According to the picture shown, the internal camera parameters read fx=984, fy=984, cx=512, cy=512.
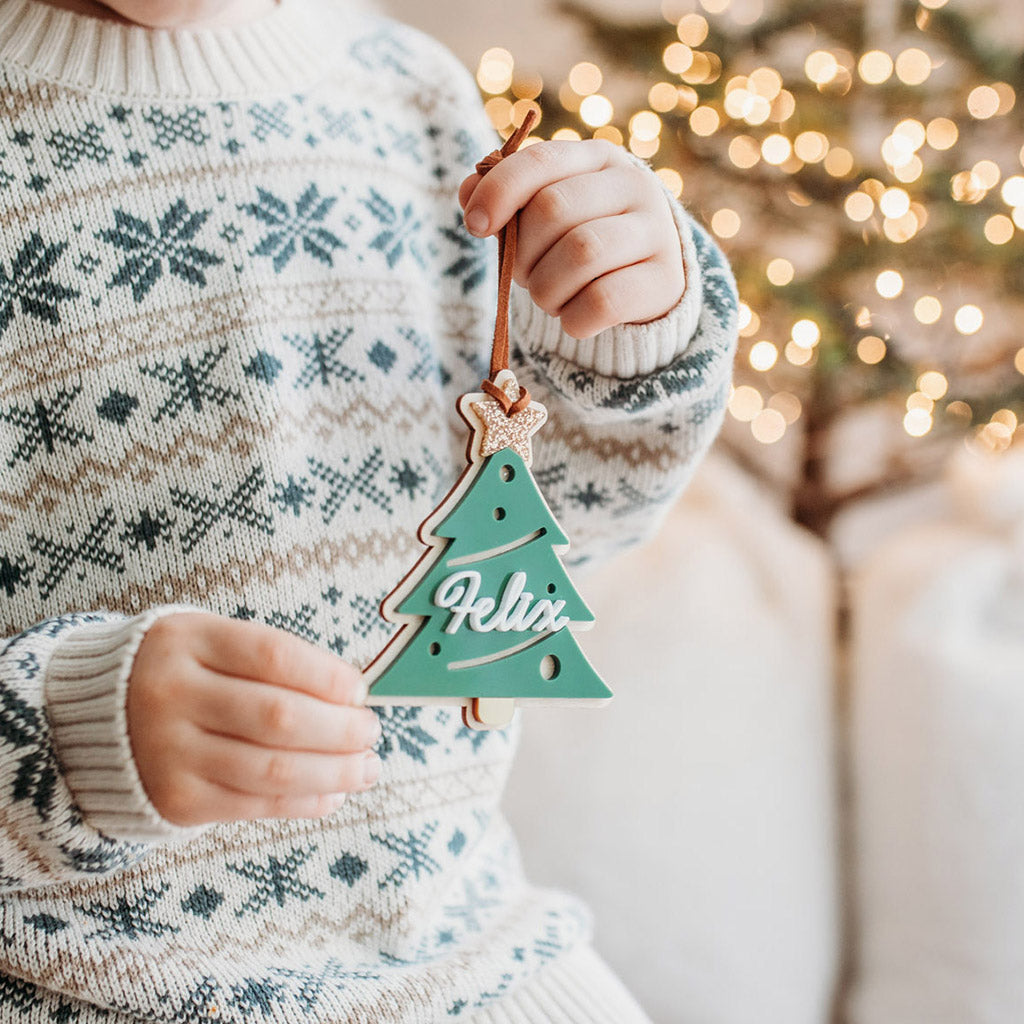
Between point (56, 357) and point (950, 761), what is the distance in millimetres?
945

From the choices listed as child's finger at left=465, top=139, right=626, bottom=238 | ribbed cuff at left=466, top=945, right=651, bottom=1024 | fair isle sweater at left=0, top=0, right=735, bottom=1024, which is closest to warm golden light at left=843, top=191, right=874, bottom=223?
fair isle sweater at left=0, top=0, right=735, bottom=1024

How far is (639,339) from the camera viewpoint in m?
0.52

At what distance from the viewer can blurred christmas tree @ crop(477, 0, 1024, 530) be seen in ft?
3.79

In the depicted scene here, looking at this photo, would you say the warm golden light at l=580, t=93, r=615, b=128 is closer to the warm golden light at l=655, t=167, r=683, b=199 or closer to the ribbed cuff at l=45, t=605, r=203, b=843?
the warm golden light at l=655, t=167, r=683, b=199

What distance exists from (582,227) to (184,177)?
0.24m

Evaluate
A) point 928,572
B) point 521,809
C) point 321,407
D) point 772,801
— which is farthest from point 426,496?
point 928,572

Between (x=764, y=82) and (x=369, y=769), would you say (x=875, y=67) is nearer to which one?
(x=764, y=82)

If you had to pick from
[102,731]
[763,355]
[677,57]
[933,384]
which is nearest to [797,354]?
[763,355]

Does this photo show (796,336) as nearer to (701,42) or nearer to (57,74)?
(701,42)

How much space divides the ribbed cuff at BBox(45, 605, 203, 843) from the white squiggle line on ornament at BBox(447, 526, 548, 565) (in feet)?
0.40

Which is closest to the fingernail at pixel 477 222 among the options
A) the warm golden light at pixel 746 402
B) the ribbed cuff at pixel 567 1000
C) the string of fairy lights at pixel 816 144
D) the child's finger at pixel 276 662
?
the child's finger at pixel 276 662

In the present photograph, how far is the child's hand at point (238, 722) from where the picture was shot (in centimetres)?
40

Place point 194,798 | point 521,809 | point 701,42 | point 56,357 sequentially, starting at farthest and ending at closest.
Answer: point 701,42
point 521,809
point 56,357
point 194,798

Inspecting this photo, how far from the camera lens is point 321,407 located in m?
0.59
